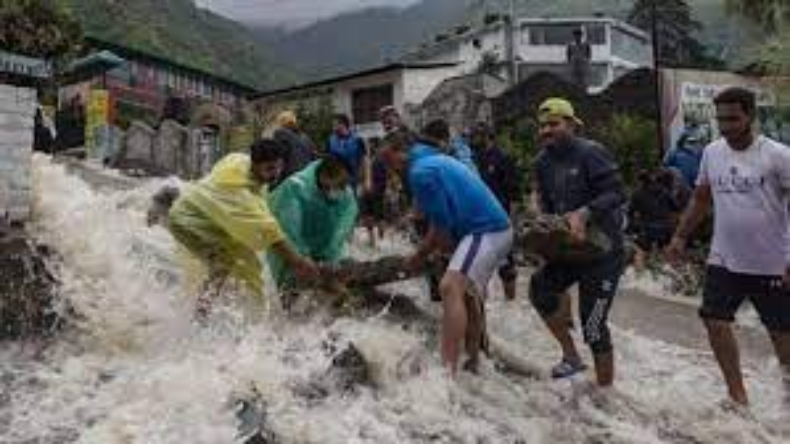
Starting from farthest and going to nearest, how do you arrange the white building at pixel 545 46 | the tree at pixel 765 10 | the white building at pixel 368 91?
the white building at pixel 545 46 < the white building at pixel 368 91 < the tree at pixel 765 10

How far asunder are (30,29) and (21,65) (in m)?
0.35

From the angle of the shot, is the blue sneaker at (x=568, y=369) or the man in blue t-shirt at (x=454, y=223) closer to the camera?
the man in blue t-shirt at (x=454, y=223)

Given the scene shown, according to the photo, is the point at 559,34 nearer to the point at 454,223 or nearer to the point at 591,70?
the point at 591,70

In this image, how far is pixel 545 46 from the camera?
6125 centimetres

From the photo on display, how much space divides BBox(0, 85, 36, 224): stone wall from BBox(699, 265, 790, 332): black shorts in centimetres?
464

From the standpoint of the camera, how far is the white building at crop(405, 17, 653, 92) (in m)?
57.6

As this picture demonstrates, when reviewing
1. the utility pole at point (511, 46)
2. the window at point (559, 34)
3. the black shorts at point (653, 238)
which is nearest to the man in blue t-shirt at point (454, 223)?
the black shorts at point (653, 238)

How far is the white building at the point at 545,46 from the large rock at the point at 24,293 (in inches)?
1884

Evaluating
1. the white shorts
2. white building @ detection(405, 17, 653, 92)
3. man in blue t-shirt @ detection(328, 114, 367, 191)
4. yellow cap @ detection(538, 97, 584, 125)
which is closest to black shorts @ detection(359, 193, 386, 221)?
man in blue t-shirt @ detection(328, 114, 367, 191)

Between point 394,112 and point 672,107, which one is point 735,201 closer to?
point 394,112

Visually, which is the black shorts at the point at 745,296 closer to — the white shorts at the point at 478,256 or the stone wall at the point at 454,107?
the white shorts at the point at 478,256

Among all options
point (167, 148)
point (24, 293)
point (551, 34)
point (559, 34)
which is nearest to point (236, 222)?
point (24, 293)

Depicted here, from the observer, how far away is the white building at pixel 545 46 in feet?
189

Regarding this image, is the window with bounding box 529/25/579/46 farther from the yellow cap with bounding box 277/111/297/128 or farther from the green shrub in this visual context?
Result: the yellow cap with bounding box 277/111/297/128
